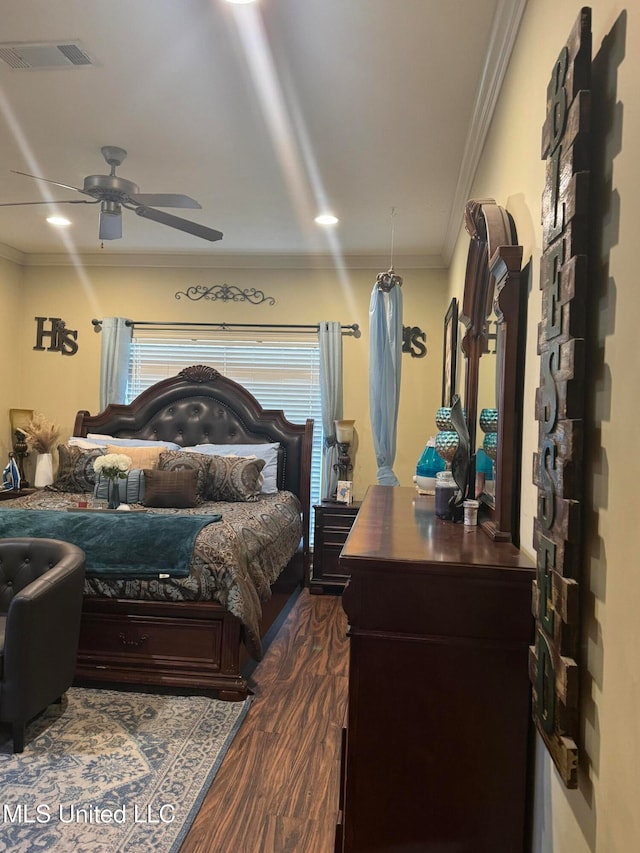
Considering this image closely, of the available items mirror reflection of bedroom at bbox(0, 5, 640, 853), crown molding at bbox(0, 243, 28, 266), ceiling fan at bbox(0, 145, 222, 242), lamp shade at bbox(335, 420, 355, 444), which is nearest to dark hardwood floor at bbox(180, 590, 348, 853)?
mirror reflection of bedroom at bbox(0, 5, 640, 853)

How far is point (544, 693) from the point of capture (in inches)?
45.6

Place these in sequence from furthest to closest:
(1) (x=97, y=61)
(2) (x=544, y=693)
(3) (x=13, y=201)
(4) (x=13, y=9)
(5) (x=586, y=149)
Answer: (3) (x=13, y=201) < (1) (x=97, y=61) < (4) (x=13, y=9) < (2) (x=544, y=693) < (5) (x=586, y=149)

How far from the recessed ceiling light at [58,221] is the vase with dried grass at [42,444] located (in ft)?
5.53

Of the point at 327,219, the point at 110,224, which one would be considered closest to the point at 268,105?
the point at 110,224

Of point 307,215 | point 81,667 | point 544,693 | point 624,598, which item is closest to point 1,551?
point 81,667

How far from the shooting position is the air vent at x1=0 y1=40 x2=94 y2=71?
230 cm

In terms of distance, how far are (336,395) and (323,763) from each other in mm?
3149

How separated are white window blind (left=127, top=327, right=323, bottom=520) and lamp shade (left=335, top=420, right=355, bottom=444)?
40 cm

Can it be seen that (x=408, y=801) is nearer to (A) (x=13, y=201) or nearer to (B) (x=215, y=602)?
(B) (x=215, y=602)

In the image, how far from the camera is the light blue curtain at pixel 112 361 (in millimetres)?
5195

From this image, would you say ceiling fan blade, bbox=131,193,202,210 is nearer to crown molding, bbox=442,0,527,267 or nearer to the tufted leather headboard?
crown molding, bbox=442,0,527,267

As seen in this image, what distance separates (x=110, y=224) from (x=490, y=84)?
1.99m

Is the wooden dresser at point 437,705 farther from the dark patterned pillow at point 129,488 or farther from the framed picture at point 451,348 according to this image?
the dark patterned pillow at point 129,488

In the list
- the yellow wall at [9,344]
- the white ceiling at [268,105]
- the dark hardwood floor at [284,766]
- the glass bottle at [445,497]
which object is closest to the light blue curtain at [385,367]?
the white ceiling at [268,105]
